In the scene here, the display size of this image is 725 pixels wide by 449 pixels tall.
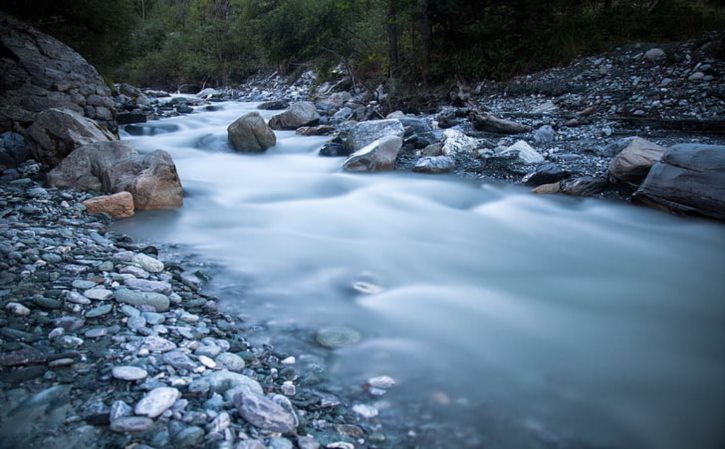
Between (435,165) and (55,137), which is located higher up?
(55,137)

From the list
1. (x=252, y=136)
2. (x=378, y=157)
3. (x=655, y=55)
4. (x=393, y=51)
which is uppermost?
(x=393, y=51)

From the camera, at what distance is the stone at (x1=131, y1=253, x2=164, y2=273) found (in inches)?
145

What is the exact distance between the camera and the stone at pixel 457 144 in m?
7.90

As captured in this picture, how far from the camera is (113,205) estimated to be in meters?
5.15

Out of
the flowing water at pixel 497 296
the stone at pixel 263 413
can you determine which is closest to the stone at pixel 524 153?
the flowing water at pixel 497 296

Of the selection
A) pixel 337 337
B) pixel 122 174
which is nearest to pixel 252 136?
pixel 122 174

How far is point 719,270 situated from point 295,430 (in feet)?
13.4

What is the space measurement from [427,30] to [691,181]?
1113cm

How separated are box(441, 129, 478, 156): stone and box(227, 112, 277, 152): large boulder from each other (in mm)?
3660

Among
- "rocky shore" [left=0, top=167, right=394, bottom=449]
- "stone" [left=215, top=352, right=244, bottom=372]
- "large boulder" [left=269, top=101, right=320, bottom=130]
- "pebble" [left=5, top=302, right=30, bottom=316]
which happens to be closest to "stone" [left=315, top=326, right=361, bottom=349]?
"rocky shore" [left=0, top=167, right=394, bottom=449]

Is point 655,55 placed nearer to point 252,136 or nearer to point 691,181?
point 691,181

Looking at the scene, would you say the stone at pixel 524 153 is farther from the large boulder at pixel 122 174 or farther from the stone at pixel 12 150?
the stone at pixel 12 150

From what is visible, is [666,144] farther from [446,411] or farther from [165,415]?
[165,415]

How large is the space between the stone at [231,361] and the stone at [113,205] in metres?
3.30
